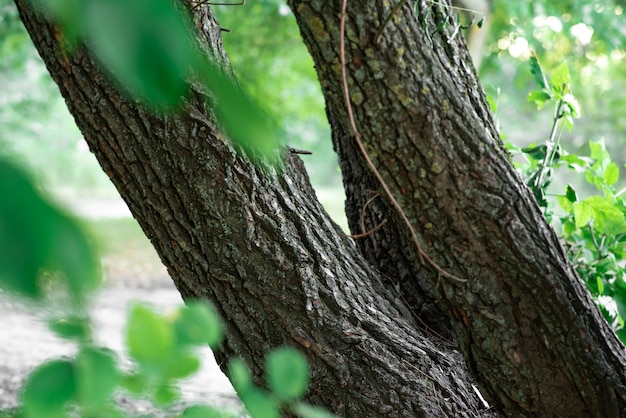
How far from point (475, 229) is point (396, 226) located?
217mm

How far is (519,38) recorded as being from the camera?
21.8ft

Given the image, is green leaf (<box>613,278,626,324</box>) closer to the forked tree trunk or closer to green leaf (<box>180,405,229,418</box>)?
the forked tree trunk

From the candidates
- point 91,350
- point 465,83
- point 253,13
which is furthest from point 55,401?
point 253,13

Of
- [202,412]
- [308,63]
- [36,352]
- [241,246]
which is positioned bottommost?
[202,412]

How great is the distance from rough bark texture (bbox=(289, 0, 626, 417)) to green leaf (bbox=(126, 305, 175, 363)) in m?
0.79

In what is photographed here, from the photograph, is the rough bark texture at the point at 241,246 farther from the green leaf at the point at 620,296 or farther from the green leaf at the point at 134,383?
the green leaf at the point at 134,383

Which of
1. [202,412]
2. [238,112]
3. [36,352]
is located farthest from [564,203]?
[36,352]

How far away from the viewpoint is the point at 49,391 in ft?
1.46

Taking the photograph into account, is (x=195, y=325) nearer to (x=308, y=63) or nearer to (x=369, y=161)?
(x=369, y=161)

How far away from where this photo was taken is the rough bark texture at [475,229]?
3.88 ft

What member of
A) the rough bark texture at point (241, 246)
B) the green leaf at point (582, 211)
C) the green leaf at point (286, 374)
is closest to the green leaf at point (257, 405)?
the green leaf at point (286, 374)

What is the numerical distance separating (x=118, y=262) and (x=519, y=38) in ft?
20.1

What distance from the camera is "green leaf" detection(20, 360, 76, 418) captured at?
44 centimetres

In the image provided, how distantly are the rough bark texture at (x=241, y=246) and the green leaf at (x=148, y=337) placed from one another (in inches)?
37.7
